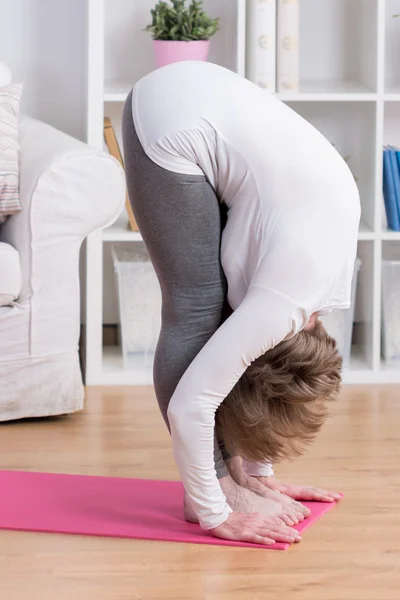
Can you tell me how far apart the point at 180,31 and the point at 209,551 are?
162 cm

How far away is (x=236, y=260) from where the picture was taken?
6.25 ft

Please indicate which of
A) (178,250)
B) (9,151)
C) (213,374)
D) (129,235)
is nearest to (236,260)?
(178,250)

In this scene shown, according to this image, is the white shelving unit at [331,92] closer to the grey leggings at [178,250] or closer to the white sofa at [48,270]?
the white sofa at [48,270]

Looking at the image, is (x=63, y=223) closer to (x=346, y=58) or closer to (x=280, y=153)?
(x=280, y=153)

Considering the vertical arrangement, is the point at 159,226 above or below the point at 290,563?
above

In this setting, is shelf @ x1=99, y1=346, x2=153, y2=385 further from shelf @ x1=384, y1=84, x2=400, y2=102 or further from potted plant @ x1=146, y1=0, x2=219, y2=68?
shelf @ x1=384, y1=84, x2=400, y2=102

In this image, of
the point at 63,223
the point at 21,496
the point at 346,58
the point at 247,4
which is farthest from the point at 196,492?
the point at 346,58

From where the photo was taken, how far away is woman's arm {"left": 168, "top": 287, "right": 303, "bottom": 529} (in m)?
1.79

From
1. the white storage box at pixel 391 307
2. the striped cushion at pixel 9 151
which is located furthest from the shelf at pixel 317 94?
the white storage box at pixel 391 307

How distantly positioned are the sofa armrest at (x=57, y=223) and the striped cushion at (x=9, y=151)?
2 cm

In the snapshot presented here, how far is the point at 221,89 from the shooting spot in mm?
1870

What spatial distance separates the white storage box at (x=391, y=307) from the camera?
126 inches

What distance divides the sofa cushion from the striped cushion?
111 millimetres

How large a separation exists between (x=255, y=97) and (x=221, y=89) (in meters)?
0.06
